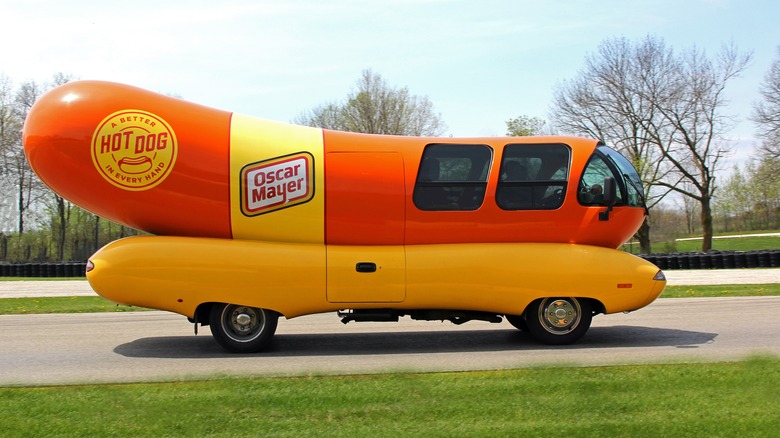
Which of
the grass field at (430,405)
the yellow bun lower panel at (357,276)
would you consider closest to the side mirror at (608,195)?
the yellow bun lower panel at (357,276)

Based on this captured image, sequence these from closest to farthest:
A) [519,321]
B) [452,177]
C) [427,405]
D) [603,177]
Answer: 1. [427,405]
2. [452,177]
3. [603,177]
4. [519,321]

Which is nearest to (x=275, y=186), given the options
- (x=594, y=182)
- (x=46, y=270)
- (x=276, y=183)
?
(x=276, y=183)

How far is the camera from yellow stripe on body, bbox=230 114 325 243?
910cm

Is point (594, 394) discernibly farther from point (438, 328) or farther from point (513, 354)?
point (438, 328)

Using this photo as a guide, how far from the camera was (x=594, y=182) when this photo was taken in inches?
383

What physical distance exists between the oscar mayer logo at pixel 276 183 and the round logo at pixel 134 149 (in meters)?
1.00

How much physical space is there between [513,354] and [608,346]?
59.6 inches

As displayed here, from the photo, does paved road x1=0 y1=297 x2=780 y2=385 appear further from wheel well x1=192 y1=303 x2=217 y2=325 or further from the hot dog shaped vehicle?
the hot dog shaped vehicle

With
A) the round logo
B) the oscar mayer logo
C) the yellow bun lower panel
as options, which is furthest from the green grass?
the round logo

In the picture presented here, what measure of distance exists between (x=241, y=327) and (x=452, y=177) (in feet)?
11.3

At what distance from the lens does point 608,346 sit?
9.62m

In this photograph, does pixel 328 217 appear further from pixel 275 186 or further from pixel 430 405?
pixel 430 405

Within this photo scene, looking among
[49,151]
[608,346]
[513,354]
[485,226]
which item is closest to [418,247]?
[485,226]

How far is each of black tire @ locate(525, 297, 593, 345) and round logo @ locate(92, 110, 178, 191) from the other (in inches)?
205
